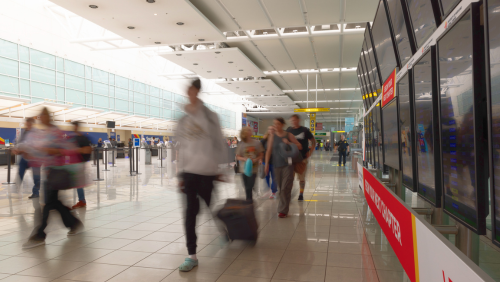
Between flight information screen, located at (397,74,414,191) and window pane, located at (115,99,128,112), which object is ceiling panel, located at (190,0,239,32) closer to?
flight information screen, located at (397,74,414,191)

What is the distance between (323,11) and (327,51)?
5273mm

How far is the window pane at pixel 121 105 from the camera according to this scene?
2730cm

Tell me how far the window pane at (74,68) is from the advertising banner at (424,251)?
79.7 feet

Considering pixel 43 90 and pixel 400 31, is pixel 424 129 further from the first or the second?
pixel 43 90

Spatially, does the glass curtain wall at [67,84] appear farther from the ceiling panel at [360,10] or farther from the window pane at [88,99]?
the ceiling panel at [360,10]

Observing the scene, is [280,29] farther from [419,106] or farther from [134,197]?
[419,106]

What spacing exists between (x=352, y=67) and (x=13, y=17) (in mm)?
19429

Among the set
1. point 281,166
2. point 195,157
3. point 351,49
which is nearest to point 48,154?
point 195,157

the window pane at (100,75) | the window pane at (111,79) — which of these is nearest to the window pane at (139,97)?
the window pane at (111,79)

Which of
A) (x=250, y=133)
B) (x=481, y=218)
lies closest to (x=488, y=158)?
(x=481, y=218)

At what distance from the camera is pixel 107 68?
25719mm

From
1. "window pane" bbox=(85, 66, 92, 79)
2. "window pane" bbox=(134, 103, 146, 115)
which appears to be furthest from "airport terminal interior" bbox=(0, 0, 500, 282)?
"window pane" bbox=(134, 103, 146, 115)

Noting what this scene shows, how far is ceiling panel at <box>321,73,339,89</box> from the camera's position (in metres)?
21.6

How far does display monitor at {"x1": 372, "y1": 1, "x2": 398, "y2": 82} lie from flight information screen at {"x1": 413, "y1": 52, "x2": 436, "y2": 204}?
1449 mm
